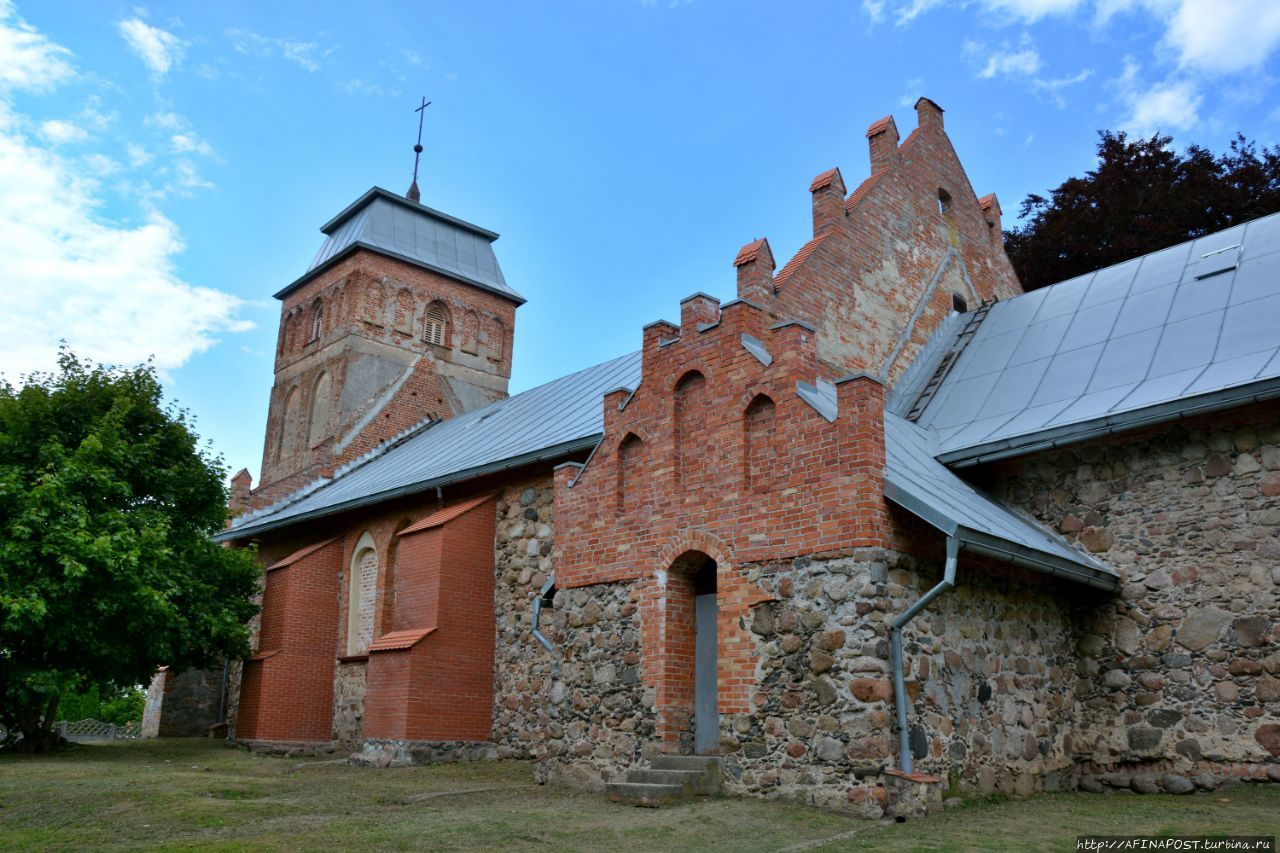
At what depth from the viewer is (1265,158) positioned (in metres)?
20.1

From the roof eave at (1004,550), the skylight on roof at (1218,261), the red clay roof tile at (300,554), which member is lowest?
the roof eave at (1004,550)

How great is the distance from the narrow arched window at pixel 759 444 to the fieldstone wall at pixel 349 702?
32.4 feet

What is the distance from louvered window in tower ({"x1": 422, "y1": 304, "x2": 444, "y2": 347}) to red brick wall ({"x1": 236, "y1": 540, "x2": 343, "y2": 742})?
391 inches

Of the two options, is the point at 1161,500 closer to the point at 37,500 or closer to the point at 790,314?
the point at 790,314

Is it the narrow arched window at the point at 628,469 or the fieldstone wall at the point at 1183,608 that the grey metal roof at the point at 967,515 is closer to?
the fieldstone wall at the point at 1183,608

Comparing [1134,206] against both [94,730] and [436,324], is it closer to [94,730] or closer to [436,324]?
[436,324]

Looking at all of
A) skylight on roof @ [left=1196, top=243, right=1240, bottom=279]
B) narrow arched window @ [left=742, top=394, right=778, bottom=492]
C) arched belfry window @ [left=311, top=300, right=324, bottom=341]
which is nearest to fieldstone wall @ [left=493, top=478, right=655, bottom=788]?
narrow arched window @ [left=742, top=394, right=778, bottom=492]

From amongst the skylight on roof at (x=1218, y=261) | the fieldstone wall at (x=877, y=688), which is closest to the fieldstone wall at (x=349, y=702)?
the fieldstone wall at (x=877, y=688)

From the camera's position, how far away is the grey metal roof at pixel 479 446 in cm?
1616

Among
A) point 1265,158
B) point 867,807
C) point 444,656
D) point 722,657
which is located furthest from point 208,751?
point 1265,158

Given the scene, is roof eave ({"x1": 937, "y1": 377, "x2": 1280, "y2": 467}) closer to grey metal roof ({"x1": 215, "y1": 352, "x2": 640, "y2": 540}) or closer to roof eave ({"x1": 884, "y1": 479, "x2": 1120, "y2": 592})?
roof eave ({"x1": 884, "y1": 479, "x2": 1120, "y2": 592})

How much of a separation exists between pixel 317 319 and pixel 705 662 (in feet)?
69.3

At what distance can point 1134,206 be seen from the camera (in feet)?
68.3

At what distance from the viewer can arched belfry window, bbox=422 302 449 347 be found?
28350 millimetres
